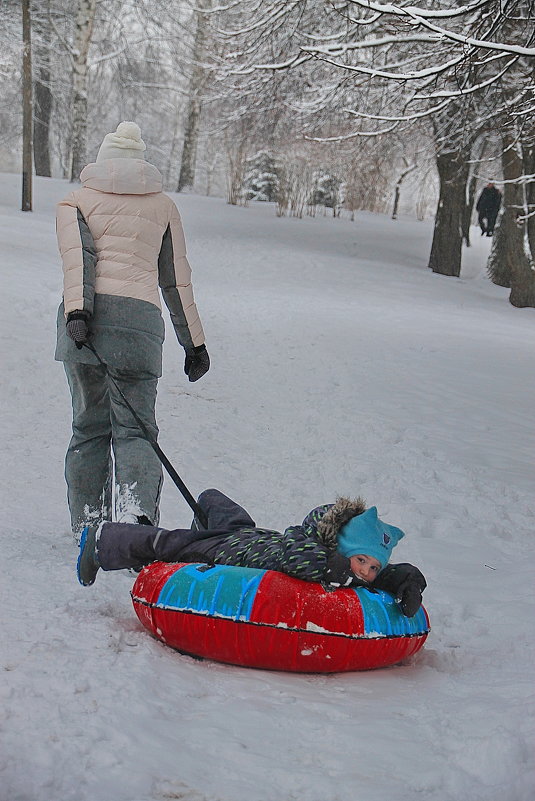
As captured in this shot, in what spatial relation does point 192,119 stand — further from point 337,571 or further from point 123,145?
point 337,571

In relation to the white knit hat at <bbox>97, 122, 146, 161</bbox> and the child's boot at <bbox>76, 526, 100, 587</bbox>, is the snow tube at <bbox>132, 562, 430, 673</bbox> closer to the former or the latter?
the child's boot at <bbox>76, 526, 100, 587</bbox>

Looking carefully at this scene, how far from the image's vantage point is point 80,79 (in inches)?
782

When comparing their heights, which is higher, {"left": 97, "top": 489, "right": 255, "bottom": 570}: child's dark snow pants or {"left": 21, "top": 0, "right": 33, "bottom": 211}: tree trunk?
{"left": 21, "top": 0, "right": 33, "bottom": 211}: tree trunk

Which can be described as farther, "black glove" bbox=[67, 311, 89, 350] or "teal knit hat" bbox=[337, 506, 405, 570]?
"black glove" bbox=[67, 311, 89, 350]

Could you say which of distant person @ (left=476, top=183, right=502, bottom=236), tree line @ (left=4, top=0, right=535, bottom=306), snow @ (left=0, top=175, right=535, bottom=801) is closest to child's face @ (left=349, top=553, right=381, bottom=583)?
snow @ (left=0, top=175, right=535, bottom=801)

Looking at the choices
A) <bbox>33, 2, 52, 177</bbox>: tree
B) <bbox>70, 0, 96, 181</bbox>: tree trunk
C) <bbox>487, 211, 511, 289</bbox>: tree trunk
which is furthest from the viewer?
<bbox>33, 2, 52, 177</bbox>: tree

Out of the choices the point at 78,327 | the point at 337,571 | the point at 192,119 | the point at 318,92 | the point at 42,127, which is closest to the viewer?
the point at 337,571

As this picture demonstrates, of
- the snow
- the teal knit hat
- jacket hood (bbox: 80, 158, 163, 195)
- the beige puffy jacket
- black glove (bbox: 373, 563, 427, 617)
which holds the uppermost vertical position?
jacket hood (bbox: 80, 158, 163, 195)

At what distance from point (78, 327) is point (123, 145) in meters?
0.93

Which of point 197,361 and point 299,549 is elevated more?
point 197,361

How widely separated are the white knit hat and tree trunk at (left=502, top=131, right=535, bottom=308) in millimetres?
10070

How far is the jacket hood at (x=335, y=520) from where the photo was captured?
10.2 ft

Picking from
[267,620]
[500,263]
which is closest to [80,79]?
[500,263]

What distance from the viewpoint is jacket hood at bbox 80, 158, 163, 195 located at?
3.71 m
